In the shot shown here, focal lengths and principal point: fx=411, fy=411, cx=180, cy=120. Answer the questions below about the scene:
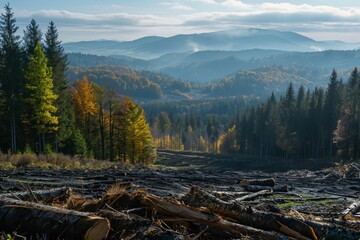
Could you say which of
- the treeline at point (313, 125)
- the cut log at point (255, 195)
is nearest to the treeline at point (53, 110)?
the cut log at point (255, 195)

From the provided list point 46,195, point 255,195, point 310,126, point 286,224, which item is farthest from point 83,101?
point 286,224

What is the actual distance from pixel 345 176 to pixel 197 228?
2259 centimetres

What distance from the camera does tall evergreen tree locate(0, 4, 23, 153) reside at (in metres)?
40.4

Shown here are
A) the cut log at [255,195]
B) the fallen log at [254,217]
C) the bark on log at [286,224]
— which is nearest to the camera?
the bark on log at [286,224]

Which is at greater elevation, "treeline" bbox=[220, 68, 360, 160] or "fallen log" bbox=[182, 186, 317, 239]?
"fallen log" bbox=[182, 186, 317, 239]

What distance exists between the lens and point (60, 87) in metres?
45.3

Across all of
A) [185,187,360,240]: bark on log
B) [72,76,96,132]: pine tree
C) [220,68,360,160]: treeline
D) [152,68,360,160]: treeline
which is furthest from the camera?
[152,68,360,160]: treeline

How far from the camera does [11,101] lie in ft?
131

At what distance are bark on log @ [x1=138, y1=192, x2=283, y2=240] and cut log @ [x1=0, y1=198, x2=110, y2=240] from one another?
1.35m

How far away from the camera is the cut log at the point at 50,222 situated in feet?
21.5

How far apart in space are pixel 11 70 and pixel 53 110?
7.47 meters

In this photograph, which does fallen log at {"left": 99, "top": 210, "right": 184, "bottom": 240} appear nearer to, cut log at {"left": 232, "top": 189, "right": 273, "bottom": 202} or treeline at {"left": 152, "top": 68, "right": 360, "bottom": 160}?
cut log at {"left": 232, "top": 189, "right": 273, "bottom": 202}

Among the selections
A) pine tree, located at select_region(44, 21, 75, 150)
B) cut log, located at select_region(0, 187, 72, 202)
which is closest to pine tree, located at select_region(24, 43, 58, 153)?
pine tree, located at select_region(44, 21, 75, 150)

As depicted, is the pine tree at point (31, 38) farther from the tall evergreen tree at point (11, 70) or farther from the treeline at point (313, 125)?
the treeline at point (313, 125)
